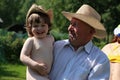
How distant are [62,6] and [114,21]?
4.18 meters

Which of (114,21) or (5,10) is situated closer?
(114,21)

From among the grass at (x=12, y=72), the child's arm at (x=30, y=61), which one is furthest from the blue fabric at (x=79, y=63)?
the grass at (x=12, y=72)

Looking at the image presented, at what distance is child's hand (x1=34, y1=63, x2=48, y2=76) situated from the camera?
3.97 m

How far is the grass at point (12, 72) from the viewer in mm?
15962

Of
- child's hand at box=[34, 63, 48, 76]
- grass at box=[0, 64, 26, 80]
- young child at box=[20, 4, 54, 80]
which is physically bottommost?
grass at box=[0, 64, 26, 80]

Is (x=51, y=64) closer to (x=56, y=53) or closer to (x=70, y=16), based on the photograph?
(x=56, y=53)

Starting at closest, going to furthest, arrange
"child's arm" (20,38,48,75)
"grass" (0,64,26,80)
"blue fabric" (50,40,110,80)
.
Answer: "blue fabric" (50,40,110,80)
"child's arm" (20,38,48,75)
"grass" (0,64,26,80)

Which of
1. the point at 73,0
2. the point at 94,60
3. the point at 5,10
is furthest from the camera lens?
the point at 5,10

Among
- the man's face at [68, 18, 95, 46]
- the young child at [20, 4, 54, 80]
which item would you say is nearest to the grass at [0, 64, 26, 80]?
the young child at [20, 4, 54, 80]

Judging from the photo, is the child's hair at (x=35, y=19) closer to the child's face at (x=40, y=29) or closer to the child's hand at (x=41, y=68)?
the child's face at (x=40, y=29)

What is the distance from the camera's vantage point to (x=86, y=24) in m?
4.02

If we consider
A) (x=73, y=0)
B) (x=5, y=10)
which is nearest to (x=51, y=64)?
(x=73, y=0)

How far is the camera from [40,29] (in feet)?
13.3

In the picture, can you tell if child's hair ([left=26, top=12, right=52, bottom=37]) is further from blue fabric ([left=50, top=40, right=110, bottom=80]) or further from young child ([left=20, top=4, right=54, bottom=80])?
blue fabric ([left=50, top=40, right=110, bottom=80])
